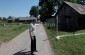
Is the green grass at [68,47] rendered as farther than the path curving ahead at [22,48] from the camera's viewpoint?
No

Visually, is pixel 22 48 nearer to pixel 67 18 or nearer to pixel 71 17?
pixel 71 17

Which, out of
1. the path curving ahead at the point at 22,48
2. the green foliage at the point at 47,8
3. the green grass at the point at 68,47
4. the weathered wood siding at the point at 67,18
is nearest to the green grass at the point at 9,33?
the path curving ahead at the point at 22,48

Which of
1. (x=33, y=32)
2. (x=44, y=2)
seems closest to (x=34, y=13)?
(x=44, y=2)

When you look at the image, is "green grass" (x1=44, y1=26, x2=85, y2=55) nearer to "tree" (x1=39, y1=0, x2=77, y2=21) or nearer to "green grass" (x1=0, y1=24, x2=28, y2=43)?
"green grass" (x1=0, y1=24, x2=28, y2=43)

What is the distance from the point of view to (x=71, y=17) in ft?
115

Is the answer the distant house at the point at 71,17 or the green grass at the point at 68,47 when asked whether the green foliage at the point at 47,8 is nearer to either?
the distant house at the point at 71,17

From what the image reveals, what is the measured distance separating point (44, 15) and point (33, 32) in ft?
191

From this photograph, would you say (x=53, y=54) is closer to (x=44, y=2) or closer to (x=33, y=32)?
(x=33, y=32)

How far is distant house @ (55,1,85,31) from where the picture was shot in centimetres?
3316

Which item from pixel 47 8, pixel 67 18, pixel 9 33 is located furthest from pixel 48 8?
pixel 9 33

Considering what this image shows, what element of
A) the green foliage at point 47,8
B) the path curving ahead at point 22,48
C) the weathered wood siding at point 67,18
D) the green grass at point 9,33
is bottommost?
the path curving ahead at point 22,48

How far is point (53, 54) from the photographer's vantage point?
9547 mm

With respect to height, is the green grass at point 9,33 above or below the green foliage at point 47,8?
below

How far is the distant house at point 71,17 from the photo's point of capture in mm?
33156
